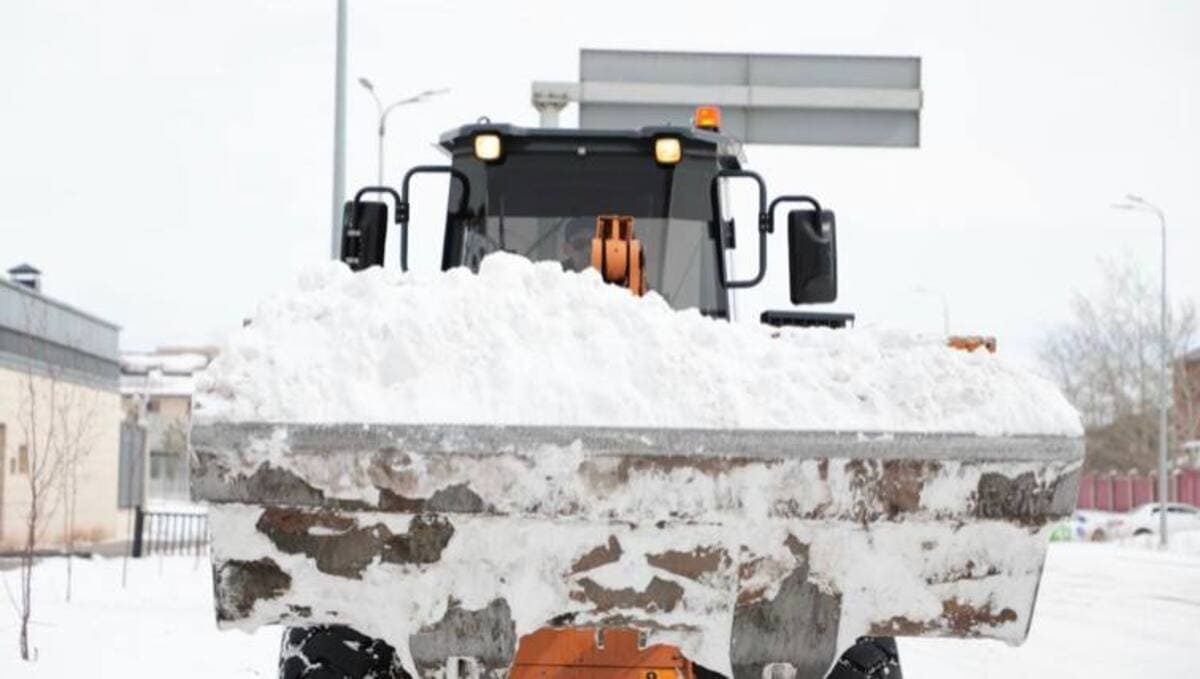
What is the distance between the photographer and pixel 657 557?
4.52m

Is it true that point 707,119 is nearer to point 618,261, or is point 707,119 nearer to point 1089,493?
point 618,261

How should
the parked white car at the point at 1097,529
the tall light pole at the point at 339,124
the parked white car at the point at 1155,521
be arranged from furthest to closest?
the parked white car at the point at 1097,529 < the parked white car at the point at 1155,521 < the tall light pole at the point at 339,124

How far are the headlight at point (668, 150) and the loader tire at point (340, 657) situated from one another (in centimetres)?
303

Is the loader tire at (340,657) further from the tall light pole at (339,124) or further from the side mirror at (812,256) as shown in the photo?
the tall light pole at (339,124)

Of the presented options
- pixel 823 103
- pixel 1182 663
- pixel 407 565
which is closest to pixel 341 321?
pixel 407 565

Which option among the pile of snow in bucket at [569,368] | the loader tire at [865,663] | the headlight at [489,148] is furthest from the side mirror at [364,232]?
the loader tire at [865,663]

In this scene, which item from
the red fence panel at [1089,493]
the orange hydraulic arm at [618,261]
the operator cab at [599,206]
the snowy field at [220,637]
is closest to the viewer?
the orange hydraulic arm at [618,261]

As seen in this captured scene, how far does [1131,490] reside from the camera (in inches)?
2414

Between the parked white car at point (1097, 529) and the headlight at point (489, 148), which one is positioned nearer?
the headlight at point (489, 148)

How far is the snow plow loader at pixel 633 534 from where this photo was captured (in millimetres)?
4406

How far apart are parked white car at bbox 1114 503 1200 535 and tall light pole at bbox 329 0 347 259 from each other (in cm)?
3244

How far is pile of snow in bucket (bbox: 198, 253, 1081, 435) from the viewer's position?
4.46m

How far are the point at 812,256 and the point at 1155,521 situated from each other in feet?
139

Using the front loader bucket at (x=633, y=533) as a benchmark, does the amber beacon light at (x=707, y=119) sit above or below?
above
